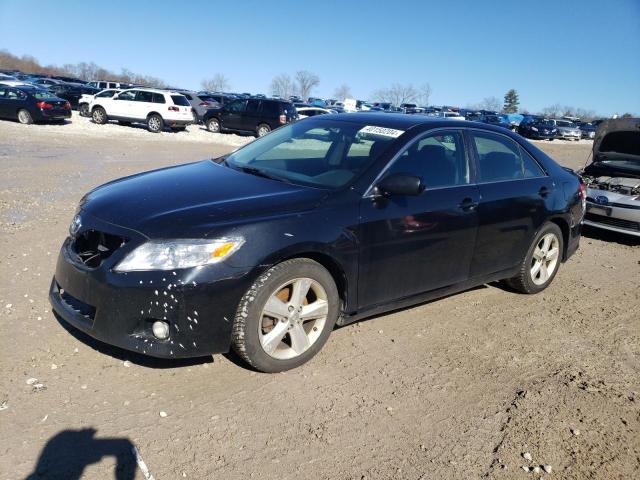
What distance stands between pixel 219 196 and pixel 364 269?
107 cm

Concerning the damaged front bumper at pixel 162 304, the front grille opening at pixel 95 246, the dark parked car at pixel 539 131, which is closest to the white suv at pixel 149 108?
the front grille opening at pixel 95 246

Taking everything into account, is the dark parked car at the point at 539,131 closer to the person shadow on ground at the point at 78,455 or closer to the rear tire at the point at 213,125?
the rear tire at the point at 213,125

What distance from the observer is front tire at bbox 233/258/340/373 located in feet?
10.5

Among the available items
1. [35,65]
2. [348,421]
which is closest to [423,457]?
[348,421]

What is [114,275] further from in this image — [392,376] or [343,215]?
[392,376]

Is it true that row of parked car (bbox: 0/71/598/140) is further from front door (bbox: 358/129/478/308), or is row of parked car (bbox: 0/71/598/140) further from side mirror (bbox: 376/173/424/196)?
side mirror (bbox: 376/173/424/196)

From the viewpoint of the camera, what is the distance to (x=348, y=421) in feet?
10.0

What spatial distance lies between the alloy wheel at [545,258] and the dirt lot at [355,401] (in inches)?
14.9

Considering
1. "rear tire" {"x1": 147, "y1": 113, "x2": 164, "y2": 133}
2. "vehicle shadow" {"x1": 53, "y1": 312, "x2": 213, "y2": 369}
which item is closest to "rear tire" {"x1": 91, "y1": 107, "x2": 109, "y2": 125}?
"rear tire" {"x1": 147, "y1": 113, "x2": 164, "y2": 133}

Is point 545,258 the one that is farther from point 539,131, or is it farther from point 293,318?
point 539,131

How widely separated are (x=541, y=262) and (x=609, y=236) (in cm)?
426

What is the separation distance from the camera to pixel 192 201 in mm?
3420

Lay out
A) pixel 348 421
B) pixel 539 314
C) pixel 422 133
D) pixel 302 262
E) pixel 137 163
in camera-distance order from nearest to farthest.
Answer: pixel 348 421 < pixel 302 262 < pixel 422 133 < pixel 539 314 < pixel 137 163

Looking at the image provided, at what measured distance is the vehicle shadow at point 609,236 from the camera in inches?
330
